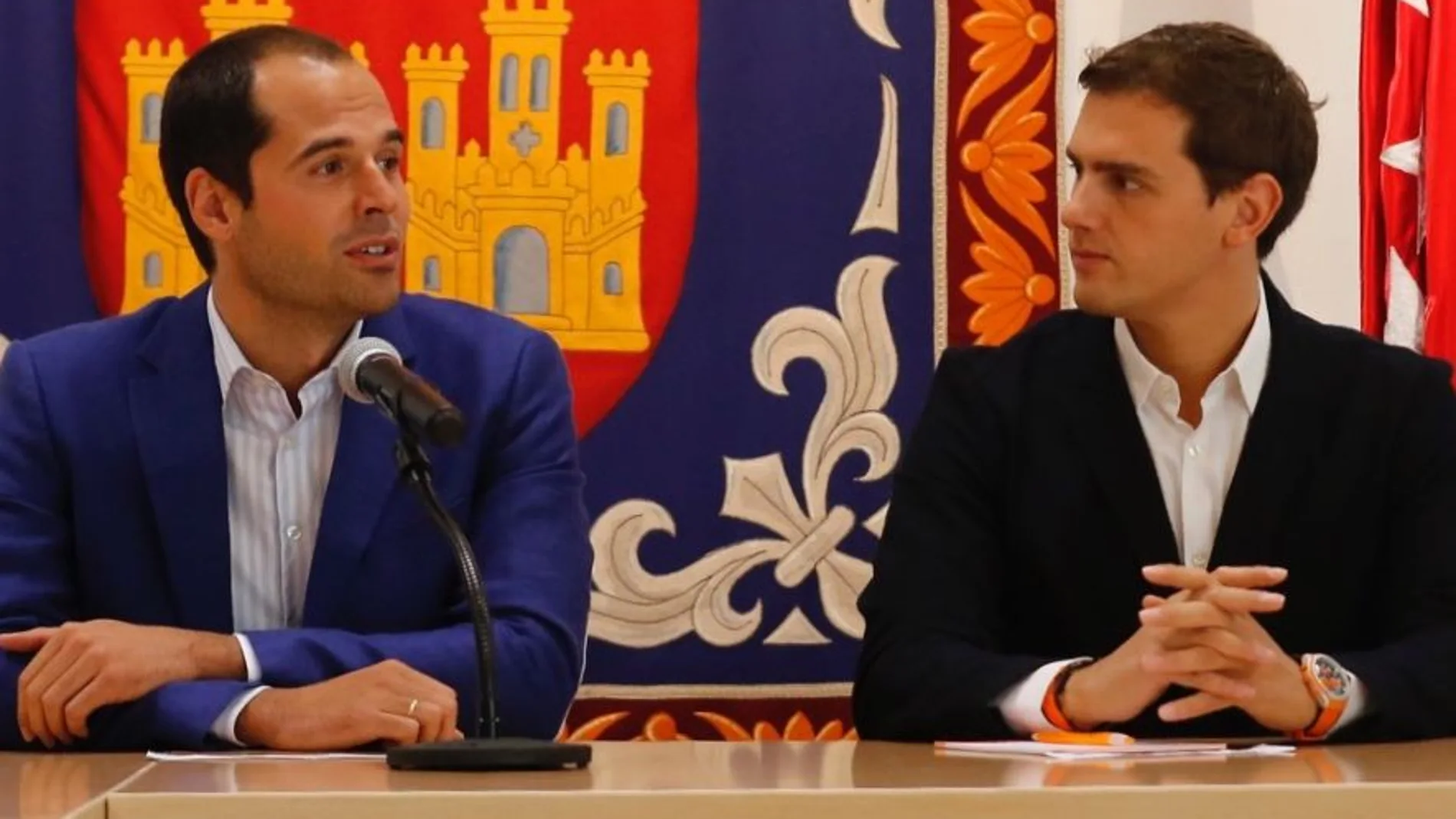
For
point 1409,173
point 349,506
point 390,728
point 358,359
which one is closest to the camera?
A: point 358,359

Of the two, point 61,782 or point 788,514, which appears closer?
point 61,782

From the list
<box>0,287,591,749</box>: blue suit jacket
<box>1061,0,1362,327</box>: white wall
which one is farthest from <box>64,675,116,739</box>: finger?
<box>1061,0,1362,327</box>: white wall

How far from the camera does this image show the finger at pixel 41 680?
2229mm

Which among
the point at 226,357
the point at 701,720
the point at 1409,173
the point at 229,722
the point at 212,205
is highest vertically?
the point at 1409,173

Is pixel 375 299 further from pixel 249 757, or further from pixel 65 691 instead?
pixel 249 757

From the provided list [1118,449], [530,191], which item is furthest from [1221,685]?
[530,191]

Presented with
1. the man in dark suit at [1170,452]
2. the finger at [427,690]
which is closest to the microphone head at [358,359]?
the finger at [427,690]

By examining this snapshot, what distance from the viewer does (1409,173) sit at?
3338mm

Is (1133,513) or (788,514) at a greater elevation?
(1133,513)

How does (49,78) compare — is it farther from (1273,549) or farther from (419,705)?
(1273,549)

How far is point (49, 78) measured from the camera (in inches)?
131

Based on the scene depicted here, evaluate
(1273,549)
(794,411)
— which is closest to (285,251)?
(794,411)

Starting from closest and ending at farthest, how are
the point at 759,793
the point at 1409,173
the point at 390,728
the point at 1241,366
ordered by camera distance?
the point at 759,793, the point at 390,728, the point at 1241,366, the point at 1409,173

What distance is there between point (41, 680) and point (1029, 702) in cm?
104
